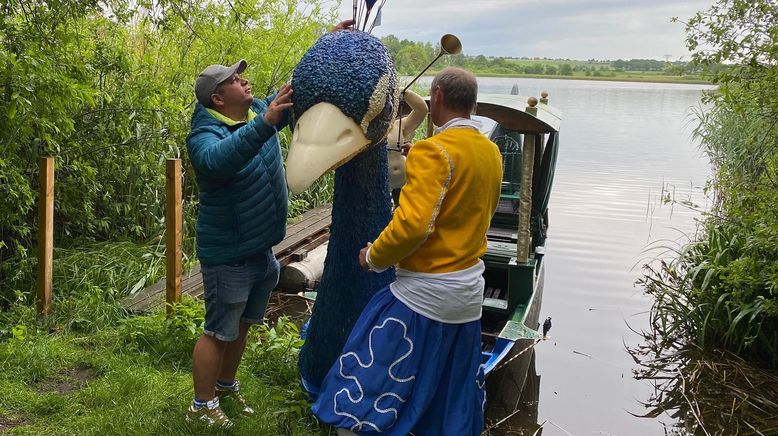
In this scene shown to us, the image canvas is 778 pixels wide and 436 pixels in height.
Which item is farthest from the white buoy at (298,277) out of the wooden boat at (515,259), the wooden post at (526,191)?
the wooden post at (526,191)

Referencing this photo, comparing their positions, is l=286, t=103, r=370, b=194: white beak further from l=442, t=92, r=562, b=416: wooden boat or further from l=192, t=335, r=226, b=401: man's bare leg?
l=442, t=92, r=562, b=416: wooden boat

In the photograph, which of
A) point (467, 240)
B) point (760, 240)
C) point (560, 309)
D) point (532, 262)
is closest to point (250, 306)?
point (467, 240)

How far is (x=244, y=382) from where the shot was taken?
3367 mm

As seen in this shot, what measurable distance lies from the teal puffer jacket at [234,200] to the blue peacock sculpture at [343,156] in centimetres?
30

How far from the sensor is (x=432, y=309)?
7.13ft

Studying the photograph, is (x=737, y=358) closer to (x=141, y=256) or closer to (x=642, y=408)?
(x=642, y=408)

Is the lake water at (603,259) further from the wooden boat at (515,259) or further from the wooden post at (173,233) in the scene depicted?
the wooden post at (173,233)

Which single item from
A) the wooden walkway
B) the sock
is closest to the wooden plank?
the wooden walkway

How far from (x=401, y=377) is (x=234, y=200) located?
95 cm

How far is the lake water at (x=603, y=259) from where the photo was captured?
14.6 feet

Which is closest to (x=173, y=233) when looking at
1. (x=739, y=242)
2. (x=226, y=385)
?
(x=226, y=385)

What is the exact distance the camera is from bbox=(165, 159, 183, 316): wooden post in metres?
4.15

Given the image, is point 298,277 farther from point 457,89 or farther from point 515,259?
point 457,89

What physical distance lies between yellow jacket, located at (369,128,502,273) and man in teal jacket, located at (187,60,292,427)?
2.11 ft
